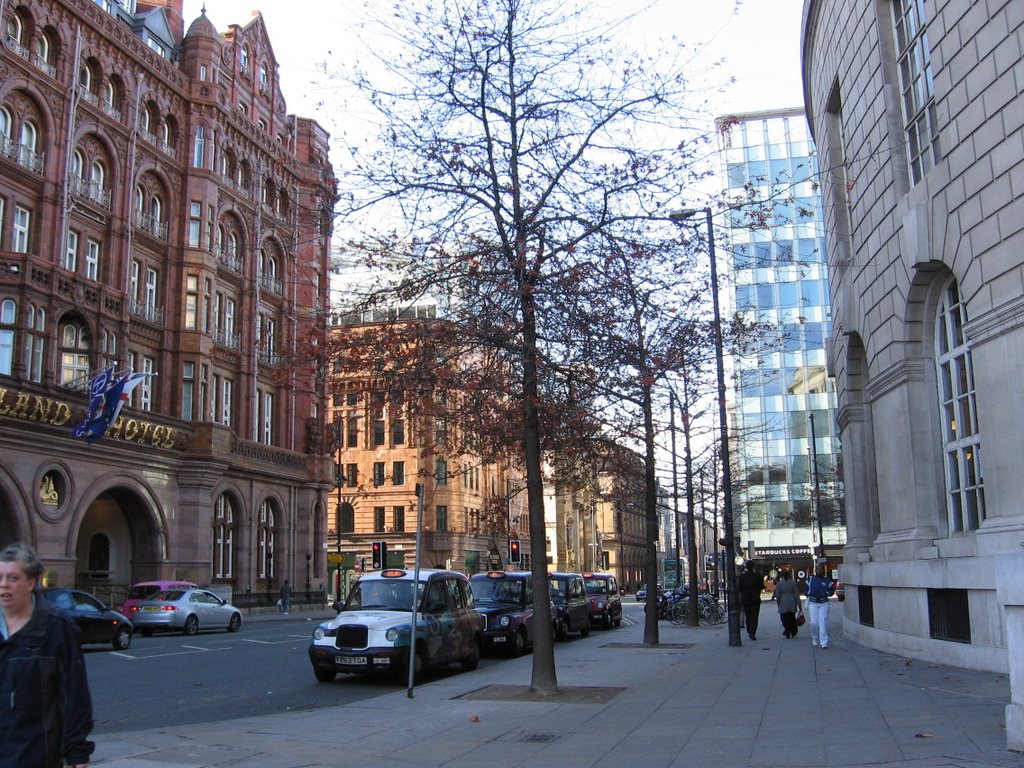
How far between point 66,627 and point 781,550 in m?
70.5

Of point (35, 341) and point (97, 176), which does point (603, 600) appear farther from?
point (97, 176)

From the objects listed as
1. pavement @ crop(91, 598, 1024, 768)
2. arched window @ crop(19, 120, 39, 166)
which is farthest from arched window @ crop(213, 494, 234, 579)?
pavement @ crop(91, 598, 1024, 768)

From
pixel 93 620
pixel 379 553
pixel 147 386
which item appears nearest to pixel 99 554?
pixel 147 386

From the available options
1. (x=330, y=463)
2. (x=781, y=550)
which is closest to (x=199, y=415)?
(x=330, y=463)

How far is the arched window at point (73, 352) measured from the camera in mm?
35625

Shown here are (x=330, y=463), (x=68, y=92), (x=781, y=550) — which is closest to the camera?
(x=68, y=92)

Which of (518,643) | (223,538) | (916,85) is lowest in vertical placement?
(518,643)

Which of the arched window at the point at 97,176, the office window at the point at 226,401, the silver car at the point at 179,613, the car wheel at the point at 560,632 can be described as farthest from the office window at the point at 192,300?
the car wheel at the point at 560,632

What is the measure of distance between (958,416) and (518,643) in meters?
10.8

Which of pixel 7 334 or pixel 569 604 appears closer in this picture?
pixel 569 604

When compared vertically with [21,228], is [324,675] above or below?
below

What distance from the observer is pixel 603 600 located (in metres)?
33.1

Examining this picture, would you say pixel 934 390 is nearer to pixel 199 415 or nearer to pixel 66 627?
pixel 66 627

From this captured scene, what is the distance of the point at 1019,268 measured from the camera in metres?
12.6
